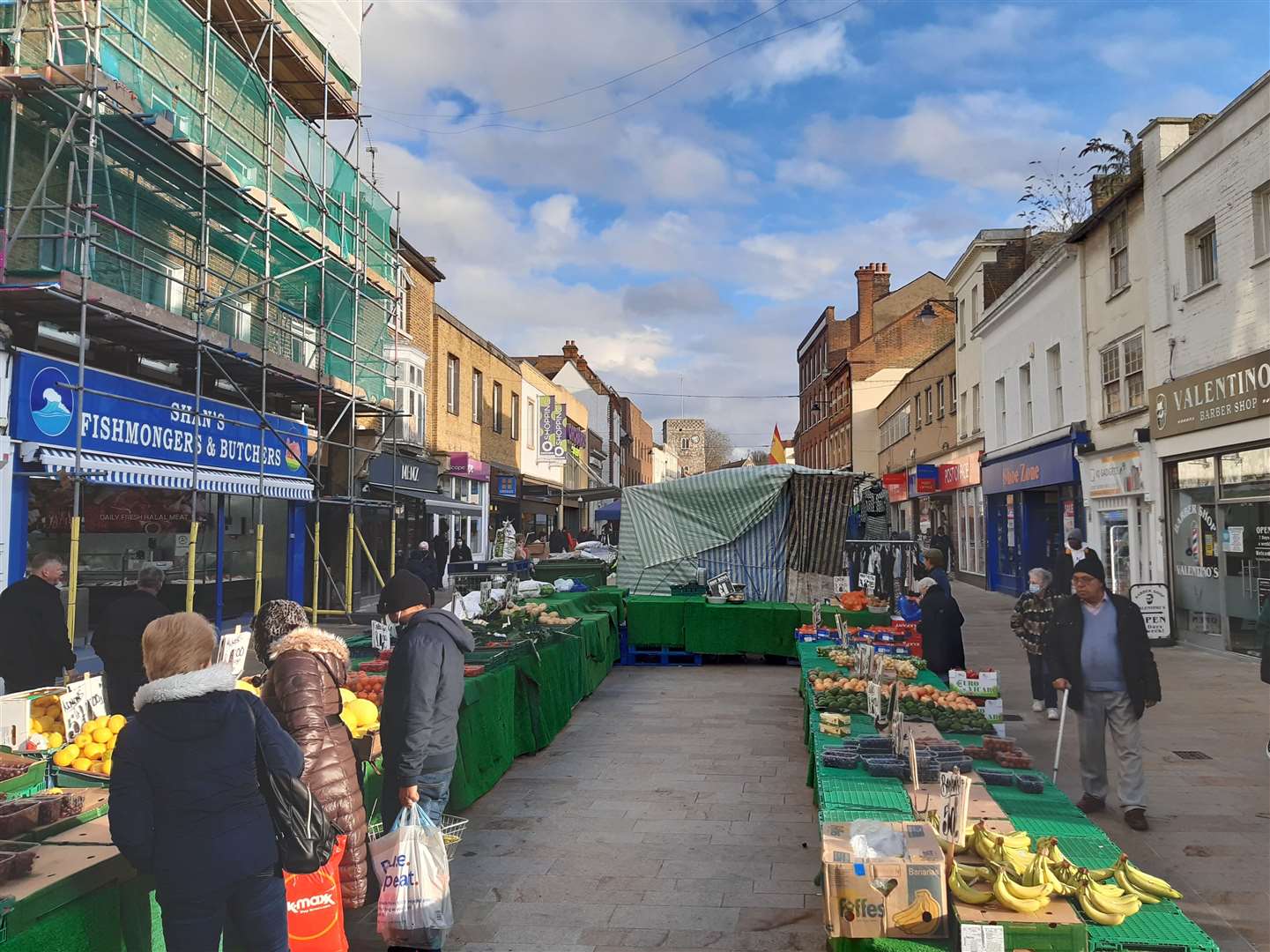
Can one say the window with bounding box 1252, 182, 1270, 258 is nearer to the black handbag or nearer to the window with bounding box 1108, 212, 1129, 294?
the window with bounding box 1108, 212, 1129, 294

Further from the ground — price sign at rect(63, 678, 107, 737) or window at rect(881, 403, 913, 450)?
window at rect(881, 403, 913, 450)

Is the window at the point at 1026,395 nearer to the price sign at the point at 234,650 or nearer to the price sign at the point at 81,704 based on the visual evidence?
the price sign at the point at 234,650

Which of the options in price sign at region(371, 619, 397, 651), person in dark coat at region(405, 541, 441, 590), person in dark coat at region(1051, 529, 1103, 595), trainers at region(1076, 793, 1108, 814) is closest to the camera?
trainers at region(1076, 793, 1108, 814)

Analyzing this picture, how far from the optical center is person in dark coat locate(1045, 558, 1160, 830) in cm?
681

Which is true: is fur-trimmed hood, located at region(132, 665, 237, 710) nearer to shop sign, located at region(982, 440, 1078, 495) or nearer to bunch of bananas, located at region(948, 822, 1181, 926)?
bunch of bananas, located at region(948, 822, 1181, 926)

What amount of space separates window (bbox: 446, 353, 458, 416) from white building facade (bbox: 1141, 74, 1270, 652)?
18.8 meters

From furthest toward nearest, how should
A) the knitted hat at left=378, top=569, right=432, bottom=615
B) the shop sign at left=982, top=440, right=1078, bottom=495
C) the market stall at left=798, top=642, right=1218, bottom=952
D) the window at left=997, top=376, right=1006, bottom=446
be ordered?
1. the window at left=997, top=376, right=1006, bottom=446
2. the shop sign at left=982, top=440, right=1078, bottom=495
3. the knitted hat at left=378, top=569, right=432, bottom=615
4. the market stall at left=798, top=642, right=1218, bottom=952

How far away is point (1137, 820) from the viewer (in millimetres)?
6625

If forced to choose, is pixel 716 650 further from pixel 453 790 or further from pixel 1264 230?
pixel 1264 230

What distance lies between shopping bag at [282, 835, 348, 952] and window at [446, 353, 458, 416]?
23820 millimetres

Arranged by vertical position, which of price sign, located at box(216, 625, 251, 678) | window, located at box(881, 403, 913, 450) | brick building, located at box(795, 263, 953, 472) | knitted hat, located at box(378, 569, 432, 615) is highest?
brick building, located at box(795, 263, 953, 472)

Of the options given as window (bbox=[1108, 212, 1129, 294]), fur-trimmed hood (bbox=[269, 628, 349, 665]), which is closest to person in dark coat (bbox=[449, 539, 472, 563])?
window (bbox=[1108, 212, 1129, 294])

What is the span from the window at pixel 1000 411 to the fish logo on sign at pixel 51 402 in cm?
2182

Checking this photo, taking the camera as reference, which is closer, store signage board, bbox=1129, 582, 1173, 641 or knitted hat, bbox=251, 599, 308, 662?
knitted hat, bbox=251, 599, 308, 662
